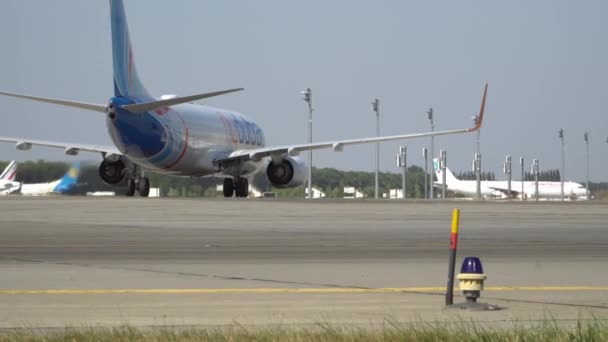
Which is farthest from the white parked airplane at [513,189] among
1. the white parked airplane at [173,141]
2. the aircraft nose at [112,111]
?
the aircraft nose at [112,111]

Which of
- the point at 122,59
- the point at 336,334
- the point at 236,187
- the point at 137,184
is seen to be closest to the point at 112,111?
the point at 122,59

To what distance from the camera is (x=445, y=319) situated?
11664 mm

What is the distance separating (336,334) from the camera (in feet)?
33.5

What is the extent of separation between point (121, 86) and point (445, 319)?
4217 cm

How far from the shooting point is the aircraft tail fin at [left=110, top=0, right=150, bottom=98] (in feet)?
173

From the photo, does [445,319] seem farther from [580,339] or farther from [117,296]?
[117,296]

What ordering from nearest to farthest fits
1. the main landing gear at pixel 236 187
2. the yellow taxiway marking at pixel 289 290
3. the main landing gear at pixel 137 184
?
the yellow taxiway marking at pixel 289 290 < the main landing gear at pixel 137 184 < the main landing gear at pixel 236 187

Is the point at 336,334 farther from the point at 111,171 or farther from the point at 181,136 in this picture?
the point at 111,171

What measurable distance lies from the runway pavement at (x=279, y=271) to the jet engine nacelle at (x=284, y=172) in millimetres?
27650

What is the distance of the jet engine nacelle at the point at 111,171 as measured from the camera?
5895cm

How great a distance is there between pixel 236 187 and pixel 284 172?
3106mm

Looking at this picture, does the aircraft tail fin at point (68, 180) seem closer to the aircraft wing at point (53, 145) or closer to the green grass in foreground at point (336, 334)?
the aircraft wing at point (53, 145)

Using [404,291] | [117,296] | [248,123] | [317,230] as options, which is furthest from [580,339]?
[248,123]

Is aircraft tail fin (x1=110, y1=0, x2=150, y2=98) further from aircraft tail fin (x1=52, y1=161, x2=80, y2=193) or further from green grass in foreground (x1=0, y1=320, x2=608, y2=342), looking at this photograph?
green grass in foreground (x1=0, y1=320, x2=608, y2=342)
